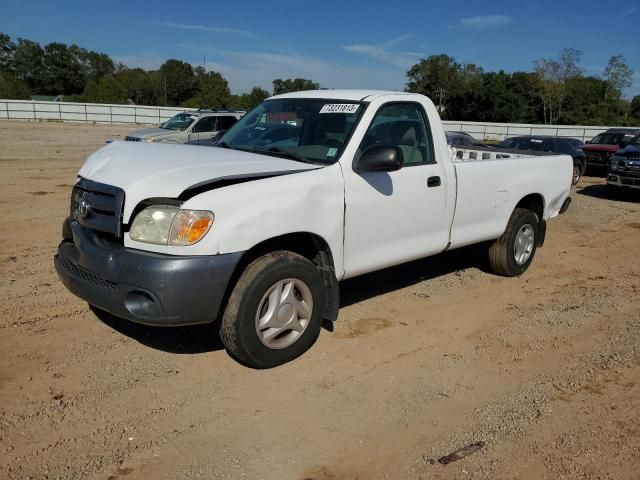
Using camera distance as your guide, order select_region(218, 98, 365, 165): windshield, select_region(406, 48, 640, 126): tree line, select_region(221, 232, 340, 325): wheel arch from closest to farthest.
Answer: select_region(221, 232, 340, 325): wheel arch < select_region(218, 98, 365, 165): windshield < select_region(406, 48, 640, 126): tree line

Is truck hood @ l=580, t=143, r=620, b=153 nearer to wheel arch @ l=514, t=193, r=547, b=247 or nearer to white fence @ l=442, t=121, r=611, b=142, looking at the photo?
wheel arch @ l=514, t=193, r=547, b=247

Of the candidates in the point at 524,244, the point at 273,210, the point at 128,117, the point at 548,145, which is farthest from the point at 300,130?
the point at 128,117

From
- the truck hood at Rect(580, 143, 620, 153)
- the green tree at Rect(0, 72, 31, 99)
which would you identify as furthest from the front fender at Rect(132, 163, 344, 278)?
the green tree at Rect(0, 72, 31, 99)

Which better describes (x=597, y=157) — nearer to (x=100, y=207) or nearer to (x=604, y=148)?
(x=604, y=148)

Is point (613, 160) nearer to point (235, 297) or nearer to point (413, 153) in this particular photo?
point (413, 153)

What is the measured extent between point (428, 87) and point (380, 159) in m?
80.4

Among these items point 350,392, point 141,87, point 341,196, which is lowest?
point 350,392

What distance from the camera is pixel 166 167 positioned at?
12.1ft

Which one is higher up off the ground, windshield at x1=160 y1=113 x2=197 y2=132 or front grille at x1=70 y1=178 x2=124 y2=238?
windshield at x1=160 y1=113 x2=197 y2=132

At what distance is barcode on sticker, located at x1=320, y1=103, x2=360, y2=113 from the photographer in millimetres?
4508

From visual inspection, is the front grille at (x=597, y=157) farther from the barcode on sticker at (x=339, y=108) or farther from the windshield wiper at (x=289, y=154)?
the windshield wiper at (x=289, y=154)

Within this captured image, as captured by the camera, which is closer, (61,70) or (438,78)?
(438,78)

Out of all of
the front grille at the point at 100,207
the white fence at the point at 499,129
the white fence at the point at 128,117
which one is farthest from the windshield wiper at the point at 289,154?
the white fence at the point at 499,129

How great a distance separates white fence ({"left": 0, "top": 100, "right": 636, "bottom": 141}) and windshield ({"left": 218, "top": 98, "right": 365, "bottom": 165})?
36578mm
